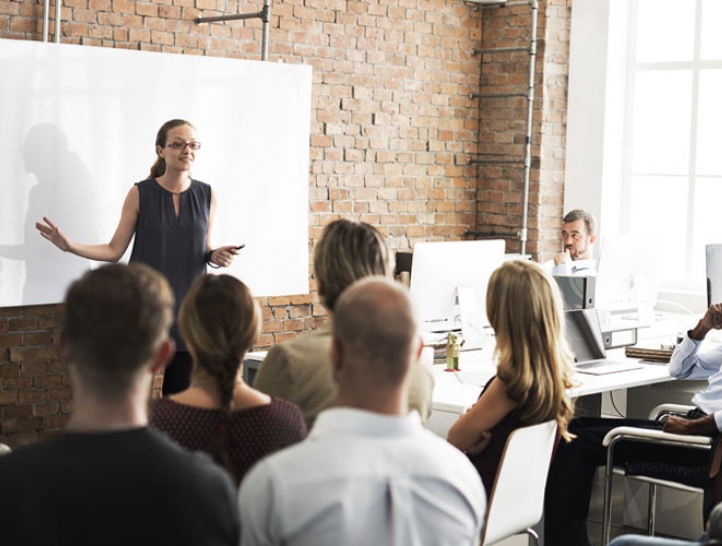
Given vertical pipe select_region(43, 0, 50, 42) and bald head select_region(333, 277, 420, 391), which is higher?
vertical pipe select_region(43, 0, 50, 42)

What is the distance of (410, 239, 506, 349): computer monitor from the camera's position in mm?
4566

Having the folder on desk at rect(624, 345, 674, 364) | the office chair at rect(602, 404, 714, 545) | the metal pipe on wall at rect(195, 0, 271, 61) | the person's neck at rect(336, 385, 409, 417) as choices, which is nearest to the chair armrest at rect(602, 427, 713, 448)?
the office chair at rect(602, 404, 714, 545)

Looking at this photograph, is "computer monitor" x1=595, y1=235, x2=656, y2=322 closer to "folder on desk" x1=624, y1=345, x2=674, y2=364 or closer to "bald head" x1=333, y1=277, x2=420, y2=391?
"folder on desk" x1=624, y1=345, x2=674, y2=364

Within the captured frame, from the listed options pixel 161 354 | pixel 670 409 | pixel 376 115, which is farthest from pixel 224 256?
pixel 161 354

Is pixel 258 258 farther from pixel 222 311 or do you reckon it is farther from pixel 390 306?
pixel 390 306

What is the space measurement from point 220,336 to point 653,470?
A: 2.37 metres

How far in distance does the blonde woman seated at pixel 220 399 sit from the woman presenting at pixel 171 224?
229 centimetres

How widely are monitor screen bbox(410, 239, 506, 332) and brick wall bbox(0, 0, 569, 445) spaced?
2.06 metres

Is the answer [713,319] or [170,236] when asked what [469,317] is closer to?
[713,319]

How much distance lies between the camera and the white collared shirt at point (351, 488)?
1712mm

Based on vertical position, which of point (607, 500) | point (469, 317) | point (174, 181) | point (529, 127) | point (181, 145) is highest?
point (529, 127)

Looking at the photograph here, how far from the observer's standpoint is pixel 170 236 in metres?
4.65

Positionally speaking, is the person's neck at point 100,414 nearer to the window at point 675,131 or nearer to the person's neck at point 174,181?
the person's neck at point 174,181

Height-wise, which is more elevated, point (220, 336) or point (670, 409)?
point (220, 336)
